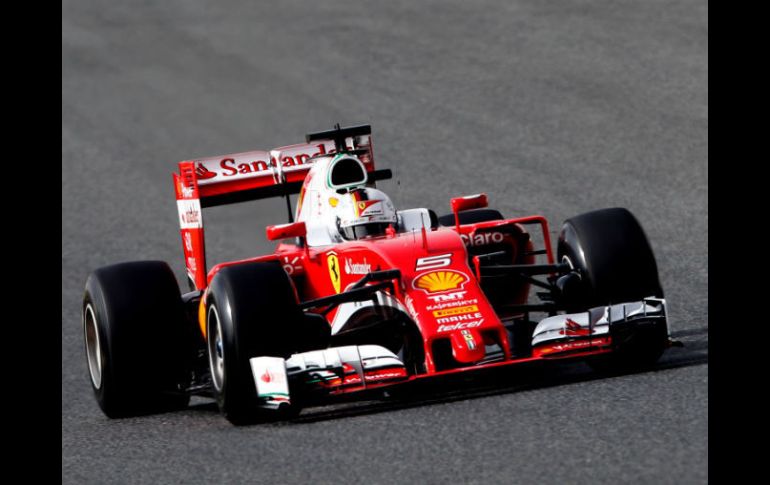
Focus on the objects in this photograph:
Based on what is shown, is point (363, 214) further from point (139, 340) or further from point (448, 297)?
point (139, 340)

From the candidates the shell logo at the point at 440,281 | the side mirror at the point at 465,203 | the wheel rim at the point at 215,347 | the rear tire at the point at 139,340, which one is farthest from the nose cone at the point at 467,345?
the rear tire at the point at 139,340

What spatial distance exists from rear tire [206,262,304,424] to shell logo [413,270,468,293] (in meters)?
0.80

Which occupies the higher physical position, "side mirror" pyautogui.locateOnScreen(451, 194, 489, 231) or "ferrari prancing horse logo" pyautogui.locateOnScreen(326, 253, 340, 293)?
"side mirror" pyautogui.locateOnScreen(451, 194, 489, 231)

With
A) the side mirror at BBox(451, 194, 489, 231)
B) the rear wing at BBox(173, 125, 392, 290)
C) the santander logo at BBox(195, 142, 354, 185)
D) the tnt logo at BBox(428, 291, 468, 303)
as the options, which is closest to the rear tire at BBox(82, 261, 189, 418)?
the rear wing at BBox(173, 125, 392, 290)

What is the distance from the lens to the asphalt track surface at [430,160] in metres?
6.86

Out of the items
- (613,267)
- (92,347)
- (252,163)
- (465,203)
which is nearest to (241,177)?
(252,163)

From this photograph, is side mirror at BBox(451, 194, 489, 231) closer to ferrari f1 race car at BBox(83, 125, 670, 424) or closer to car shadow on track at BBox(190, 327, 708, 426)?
ferrari f1 race car at BBox(83, 125, 670, 424)

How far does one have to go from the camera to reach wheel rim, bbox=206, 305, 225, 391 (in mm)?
8216

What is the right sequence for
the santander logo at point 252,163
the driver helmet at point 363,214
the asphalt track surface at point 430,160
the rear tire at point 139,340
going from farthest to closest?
1. the santander logo at point 252,163
2. the driver helmet at point 363,214
3. the rear tire at point 139,340
4. the asphalt track surface at point 430,160

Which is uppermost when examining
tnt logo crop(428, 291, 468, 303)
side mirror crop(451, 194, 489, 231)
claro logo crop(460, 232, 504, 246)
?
side mirror crop(451, 194, 489, 231)

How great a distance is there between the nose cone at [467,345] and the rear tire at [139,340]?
80.3 inches

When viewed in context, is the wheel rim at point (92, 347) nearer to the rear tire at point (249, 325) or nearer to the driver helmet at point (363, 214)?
the rear tire at point (249, 325)

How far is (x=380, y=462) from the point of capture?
6.67 metres

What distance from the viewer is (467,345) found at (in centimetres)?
796
